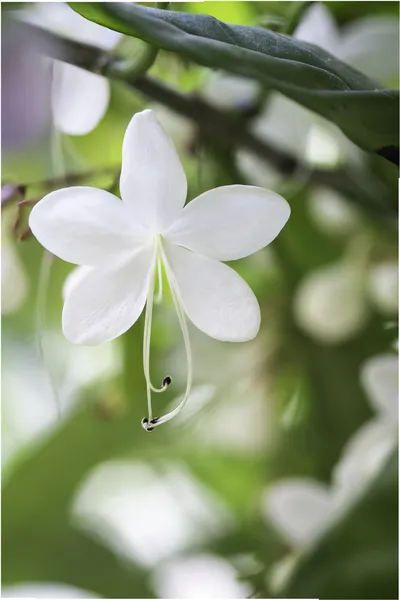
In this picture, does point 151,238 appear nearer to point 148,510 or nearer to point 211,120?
point 211,120

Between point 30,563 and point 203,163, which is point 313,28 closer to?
point 203,163

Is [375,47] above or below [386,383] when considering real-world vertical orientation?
above

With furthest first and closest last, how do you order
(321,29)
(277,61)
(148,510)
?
(148,510) → (321,29) → (277,61)

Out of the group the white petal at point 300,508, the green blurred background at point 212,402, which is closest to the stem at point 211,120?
the green blurred background at point 212,402

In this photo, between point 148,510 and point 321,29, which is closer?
point 321,29

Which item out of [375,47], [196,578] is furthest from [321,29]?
[196,578]

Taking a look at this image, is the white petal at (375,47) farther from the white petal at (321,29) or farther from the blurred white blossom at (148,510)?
the blurred white blossom at (148,510)

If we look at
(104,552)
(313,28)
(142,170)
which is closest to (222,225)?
(142,170)
